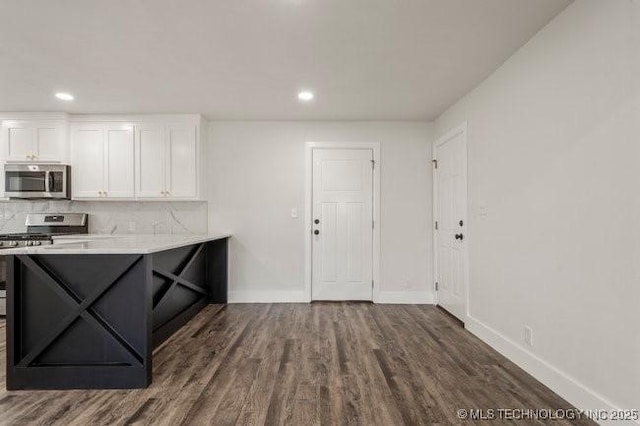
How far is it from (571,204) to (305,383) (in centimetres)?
206

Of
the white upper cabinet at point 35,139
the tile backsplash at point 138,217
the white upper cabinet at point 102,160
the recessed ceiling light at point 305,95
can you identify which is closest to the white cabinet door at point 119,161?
the white upper cabinet at point 102,160

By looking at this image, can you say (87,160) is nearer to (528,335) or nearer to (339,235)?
(339,235)

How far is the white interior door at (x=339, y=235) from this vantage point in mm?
4457

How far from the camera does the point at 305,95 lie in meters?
3.53

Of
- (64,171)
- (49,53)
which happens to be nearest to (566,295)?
(49,53)

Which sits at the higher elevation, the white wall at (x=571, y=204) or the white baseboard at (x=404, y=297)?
the white wall at (x=571, y=204)

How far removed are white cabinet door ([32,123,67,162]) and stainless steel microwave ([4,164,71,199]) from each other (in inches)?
4.8

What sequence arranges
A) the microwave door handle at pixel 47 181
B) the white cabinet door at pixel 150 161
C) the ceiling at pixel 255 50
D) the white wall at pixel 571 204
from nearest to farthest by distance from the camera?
the white wall at pixel 571 204 < the ceiling at pixel 255 50 < the microwave door handle at pixel 47 181 < the white cabinet door at pixel 150 161

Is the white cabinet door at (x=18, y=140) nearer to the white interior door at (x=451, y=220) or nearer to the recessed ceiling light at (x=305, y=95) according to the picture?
the recessed ceiling light at (x=305, y=95)

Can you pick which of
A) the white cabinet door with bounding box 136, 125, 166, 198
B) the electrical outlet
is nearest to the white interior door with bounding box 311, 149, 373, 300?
the white cabinet door with bounding box 136, 125, 166, 198

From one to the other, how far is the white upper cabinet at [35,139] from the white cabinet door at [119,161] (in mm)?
530

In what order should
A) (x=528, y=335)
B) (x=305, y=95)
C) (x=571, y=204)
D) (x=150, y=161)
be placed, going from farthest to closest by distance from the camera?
(x=150, y=161) → (x=305, y=95) → (x=528, y=335) → (x=571, y=204)

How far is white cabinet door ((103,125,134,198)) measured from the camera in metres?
4.19

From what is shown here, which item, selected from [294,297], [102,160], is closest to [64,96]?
[102,160]
